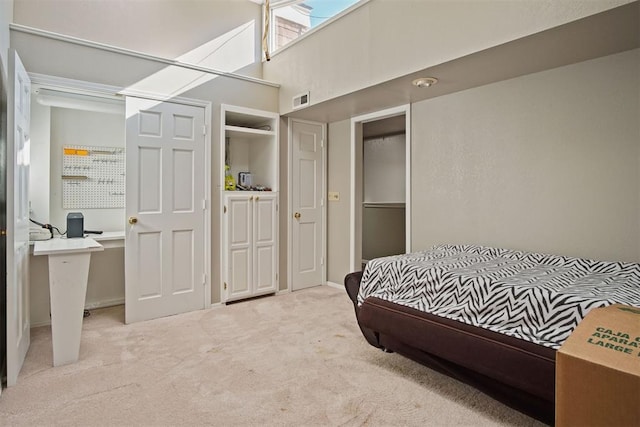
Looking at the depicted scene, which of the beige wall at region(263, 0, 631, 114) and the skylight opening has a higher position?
the skylight opening

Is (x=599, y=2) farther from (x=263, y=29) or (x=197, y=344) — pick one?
(x=263, y=29)

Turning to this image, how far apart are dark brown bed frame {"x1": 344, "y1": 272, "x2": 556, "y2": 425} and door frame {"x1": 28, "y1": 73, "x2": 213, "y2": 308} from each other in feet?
6.16

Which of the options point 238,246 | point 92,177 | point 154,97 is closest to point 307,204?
point 238,246

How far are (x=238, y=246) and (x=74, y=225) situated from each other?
1.47 meters

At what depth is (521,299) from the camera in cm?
175

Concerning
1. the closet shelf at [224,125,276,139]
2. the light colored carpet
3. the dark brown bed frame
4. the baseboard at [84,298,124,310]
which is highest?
the closet shelf at [224,125,276,139]

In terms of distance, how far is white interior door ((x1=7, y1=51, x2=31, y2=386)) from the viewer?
2.06m

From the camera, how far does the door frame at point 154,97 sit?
2.85 m

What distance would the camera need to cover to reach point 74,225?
3.19m

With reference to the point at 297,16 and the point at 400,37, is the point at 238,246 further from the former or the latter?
the point at 297,16

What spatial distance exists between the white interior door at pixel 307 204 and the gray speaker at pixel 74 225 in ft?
6.87

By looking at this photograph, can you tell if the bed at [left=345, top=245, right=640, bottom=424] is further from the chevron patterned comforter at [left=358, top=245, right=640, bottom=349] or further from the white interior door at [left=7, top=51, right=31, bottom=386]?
the white interior door at [left=7, top=51, right=31, bottom=386]

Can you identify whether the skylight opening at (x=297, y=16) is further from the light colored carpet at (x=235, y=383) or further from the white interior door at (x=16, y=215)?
the light colored carpet at (x=235, y=383)

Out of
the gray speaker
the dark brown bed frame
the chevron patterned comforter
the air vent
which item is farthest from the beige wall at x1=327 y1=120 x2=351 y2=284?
the gray speaker
